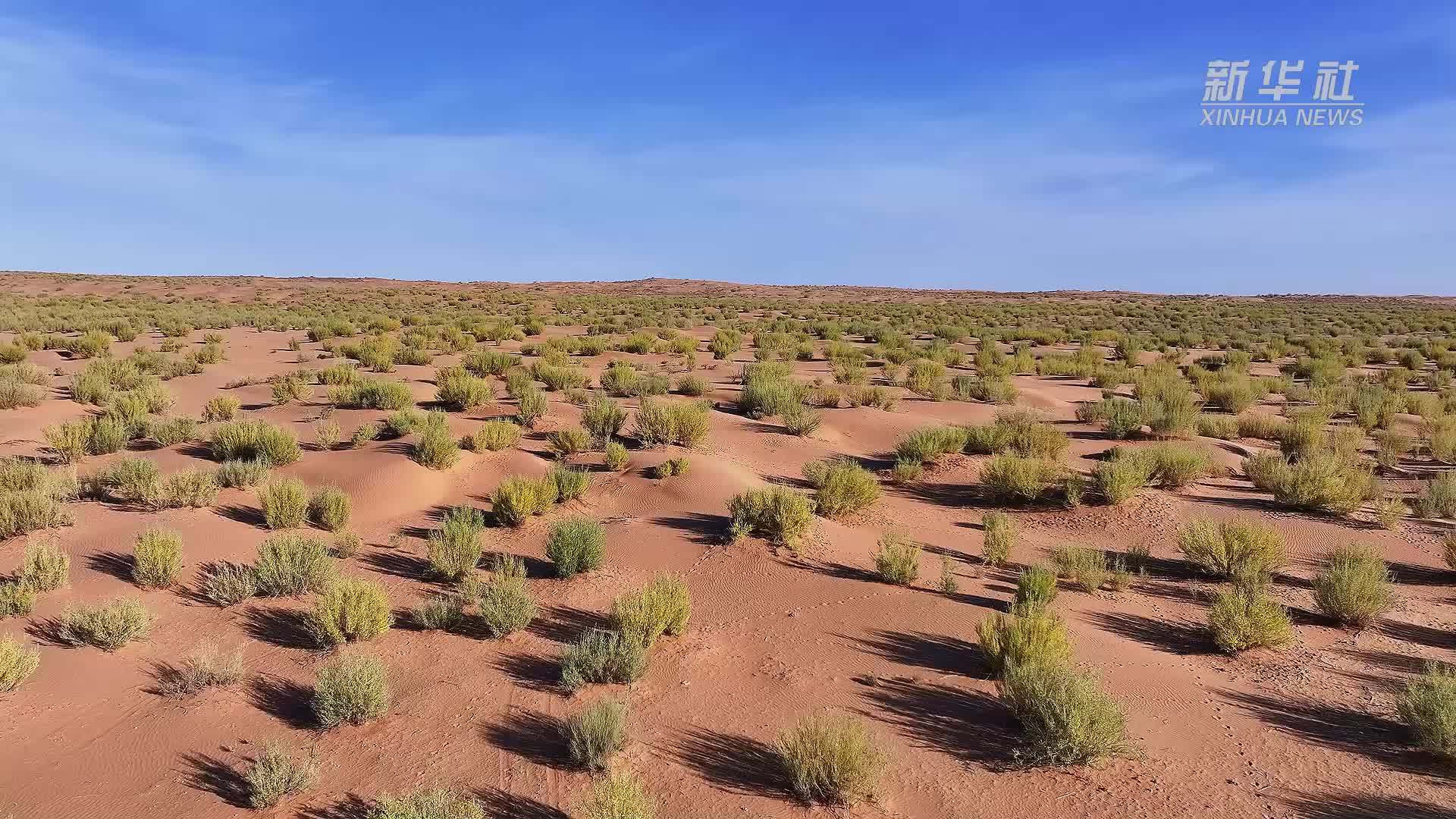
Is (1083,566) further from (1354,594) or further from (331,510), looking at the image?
(331,510)

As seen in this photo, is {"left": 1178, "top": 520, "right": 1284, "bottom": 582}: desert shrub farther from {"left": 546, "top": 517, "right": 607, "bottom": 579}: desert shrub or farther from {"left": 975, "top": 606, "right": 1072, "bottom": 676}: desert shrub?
{"left": 546, "top": 517, "right": 607, "bottom": 579}: desert shrub

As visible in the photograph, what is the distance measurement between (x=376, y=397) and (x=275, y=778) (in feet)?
28.9

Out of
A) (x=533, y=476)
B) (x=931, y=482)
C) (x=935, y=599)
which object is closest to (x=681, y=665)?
(x=935, y=599)

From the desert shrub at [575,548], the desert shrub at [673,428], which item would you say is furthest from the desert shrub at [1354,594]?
the desert shrub at [673,428]

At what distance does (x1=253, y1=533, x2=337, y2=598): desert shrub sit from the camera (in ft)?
19.6

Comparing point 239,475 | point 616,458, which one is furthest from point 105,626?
point 616,458

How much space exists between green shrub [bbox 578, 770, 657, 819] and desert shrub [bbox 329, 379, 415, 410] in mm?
8961

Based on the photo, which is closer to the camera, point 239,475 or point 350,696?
point 350,696

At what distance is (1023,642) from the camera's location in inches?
196

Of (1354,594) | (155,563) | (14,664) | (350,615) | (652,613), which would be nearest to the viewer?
(14,664)

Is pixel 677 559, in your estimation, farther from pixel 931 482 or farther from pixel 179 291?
pixel 179 291

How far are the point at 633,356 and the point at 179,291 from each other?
47.3 meters

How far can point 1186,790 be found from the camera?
4.07 meters

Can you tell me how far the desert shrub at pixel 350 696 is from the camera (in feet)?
14.7
